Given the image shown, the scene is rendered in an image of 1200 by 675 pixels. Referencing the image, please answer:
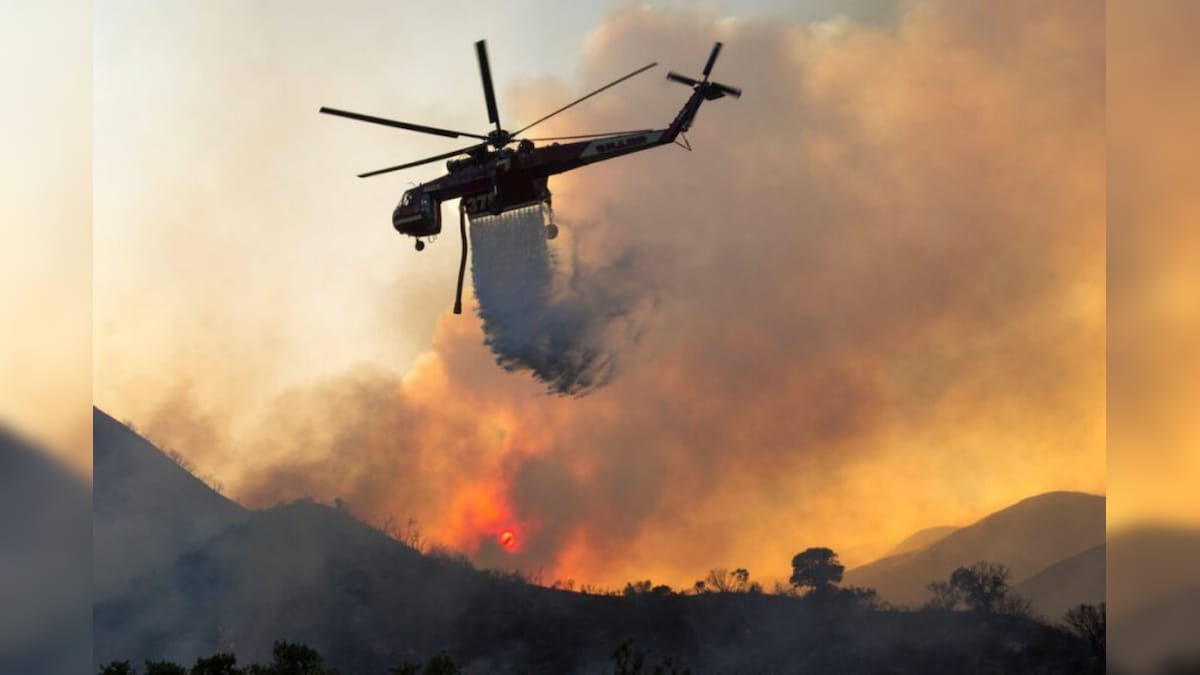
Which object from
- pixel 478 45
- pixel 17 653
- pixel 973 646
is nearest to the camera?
pixel 17 653

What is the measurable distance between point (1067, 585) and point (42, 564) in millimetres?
19302

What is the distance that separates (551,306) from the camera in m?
26.2

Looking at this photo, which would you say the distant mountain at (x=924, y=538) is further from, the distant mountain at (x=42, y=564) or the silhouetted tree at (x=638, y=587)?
→ the distant mountain at (x=42, y=564)

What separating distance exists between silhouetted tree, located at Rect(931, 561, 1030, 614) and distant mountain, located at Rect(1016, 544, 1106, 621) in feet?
0.96

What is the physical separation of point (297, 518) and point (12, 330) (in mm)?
16998

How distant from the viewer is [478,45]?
1962 centimetres

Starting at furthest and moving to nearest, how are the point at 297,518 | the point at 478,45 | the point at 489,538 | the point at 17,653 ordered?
1. the point at 297,518
2. the point at 489,538
3. the point at 478,45
4. the point at 17,653

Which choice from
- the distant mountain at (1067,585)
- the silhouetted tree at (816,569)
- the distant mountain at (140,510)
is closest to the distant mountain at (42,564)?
the silhouetted tree at (816,569)

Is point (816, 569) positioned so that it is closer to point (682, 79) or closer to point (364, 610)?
point (682, 79)

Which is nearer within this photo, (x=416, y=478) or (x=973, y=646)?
(x=973, y=646)

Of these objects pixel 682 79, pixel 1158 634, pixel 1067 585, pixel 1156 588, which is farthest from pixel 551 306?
pixel 1156 588

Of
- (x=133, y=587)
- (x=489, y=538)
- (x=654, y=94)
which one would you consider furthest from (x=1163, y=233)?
(x=133, y=587)

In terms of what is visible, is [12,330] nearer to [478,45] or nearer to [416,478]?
[478,45]

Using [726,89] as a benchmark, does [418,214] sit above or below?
above
